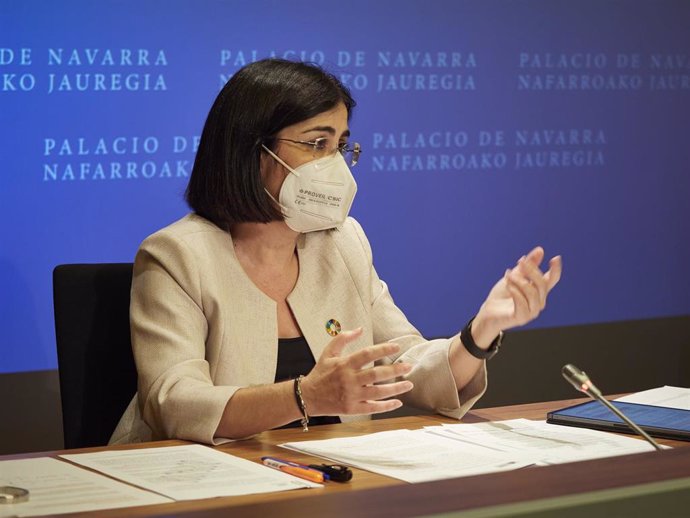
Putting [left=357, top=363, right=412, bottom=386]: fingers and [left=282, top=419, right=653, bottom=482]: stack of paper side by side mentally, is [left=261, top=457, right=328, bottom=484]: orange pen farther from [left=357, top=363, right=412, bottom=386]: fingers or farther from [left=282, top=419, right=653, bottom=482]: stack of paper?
[left=357, top=363, right=412, bottom=386]: fingers

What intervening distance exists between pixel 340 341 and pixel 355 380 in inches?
3.0

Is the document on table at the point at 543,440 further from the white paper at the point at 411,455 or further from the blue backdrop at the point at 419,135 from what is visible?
the blue backdrop at the point at 419,135

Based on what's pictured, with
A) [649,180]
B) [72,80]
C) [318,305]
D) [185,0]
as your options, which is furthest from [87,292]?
[649,180]

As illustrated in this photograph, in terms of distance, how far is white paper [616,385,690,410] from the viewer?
229 centimetres

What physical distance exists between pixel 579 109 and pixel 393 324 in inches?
89.2

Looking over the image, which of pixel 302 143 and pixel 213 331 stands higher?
pixel 302 143

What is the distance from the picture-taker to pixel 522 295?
2.17 m

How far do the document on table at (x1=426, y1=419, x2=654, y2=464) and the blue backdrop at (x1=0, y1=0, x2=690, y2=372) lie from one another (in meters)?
1.79

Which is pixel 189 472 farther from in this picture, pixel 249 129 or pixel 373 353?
pixel 249 129

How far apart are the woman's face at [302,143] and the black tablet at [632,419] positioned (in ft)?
2.56

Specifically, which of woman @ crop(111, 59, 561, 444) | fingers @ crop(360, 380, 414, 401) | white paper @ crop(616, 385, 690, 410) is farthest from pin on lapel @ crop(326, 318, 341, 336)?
white paper @ crop(616, 385, 690, 410)

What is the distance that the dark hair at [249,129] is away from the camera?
2410mm

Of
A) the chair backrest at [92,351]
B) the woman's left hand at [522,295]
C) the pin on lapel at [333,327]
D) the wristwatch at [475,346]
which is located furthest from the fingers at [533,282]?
the chair backrest at [92,351]

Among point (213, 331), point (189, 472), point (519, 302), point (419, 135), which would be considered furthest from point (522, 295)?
point (419, 135)
